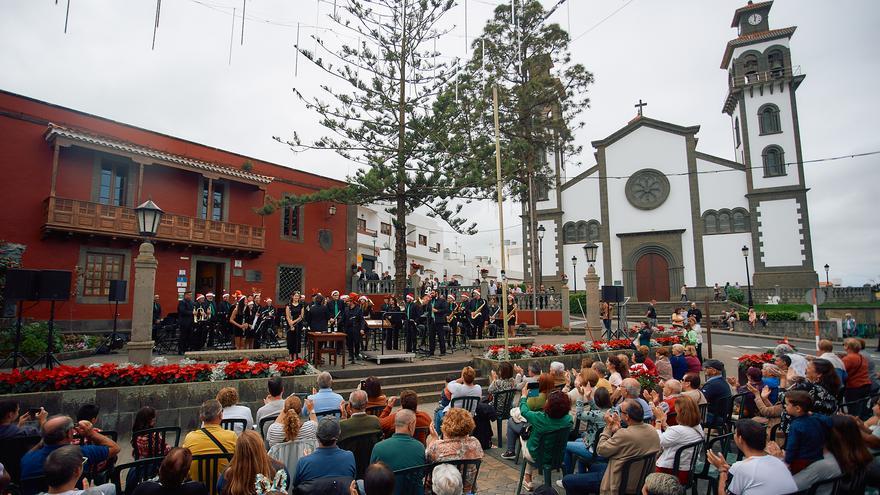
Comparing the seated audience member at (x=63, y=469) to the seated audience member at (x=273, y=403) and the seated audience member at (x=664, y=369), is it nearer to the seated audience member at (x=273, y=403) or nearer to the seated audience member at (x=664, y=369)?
the seated audience member at (x=273, y=403)

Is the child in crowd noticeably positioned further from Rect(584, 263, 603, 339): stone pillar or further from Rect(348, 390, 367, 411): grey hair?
Rect(584, 263, 603, 339): stone pillar

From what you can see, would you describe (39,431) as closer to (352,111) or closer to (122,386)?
(122,386)

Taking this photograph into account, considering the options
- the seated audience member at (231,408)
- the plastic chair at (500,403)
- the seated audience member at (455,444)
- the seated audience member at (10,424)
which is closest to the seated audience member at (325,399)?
the seated audience member at (231,408)

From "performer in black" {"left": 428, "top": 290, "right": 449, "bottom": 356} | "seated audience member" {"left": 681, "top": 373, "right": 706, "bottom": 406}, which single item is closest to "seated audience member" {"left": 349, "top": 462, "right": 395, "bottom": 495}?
"seated audience member" {"left": 681, "top": 373, "right": 706, "bottom": 406}

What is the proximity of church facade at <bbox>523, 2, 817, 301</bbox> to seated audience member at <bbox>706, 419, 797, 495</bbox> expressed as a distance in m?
24.9

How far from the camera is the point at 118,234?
15.1 m

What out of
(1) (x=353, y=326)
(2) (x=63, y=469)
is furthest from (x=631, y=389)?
(1) (x=353, y=326)

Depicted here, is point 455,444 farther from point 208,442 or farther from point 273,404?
point 273,404

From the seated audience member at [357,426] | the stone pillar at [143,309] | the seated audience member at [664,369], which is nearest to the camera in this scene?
the seated audience member at [357,426]

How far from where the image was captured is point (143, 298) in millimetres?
8336

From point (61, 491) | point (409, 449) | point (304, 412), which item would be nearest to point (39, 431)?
point (61, 491)

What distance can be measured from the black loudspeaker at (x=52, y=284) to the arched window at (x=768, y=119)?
32.8m

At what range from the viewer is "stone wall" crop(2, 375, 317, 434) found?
6863 millimetres

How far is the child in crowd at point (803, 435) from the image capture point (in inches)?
144
